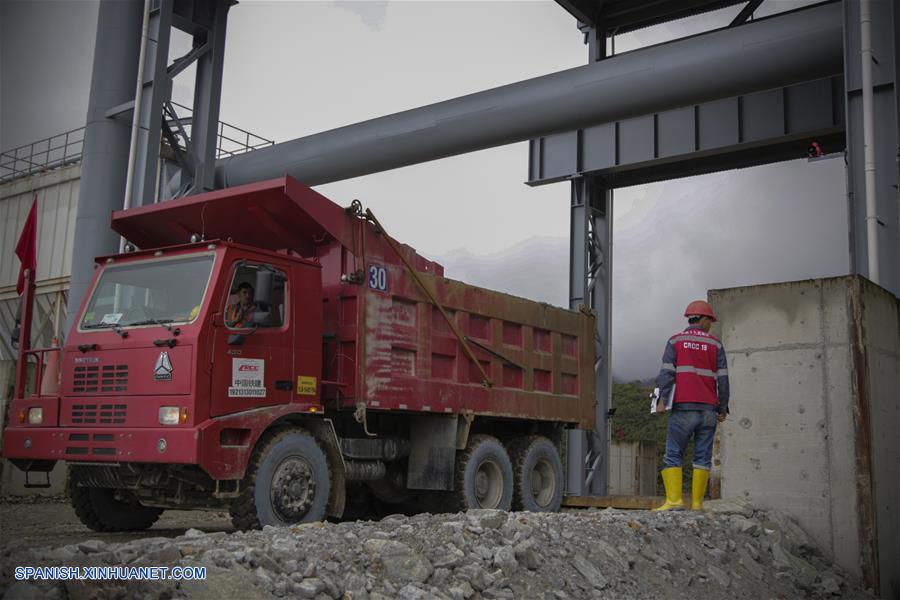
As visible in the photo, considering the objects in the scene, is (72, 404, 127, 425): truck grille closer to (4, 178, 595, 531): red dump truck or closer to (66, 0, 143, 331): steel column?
(4, 178, 595, 531): red dump truck

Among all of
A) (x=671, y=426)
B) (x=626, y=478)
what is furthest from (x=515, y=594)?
(x=626, y=478)

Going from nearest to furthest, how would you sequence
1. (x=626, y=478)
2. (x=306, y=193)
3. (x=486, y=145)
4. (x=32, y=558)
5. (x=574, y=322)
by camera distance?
(x=32, y=558) → (x=306, y=193) → (x=574, y=322) → (x=486, y=145) → (x=626, y=478)

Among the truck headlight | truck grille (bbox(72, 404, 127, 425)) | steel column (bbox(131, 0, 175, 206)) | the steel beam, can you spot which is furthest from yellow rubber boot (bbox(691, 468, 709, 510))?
steel column (bbox(131, 0, 175, 206))

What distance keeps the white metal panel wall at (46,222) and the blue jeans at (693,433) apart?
17.2m

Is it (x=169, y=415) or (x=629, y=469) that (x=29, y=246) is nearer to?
(x=169, y=415)

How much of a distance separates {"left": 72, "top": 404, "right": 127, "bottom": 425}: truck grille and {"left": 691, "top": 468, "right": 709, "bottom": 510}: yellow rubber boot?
4.99 m

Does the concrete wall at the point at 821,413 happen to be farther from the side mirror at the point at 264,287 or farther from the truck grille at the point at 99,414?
the truck grille at the point at 99,414

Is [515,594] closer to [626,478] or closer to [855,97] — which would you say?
[855,97]

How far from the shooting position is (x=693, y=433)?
8297 millimetres

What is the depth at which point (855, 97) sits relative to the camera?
10031 mm

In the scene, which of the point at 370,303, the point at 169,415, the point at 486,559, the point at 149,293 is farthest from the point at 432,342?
the point at 486,559

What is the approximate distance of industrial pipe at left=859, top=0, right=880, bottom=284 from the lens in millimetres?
9555

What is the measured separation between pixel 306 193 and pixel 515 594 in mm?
4268

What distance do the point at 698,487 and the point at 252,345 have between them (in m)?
4.21
